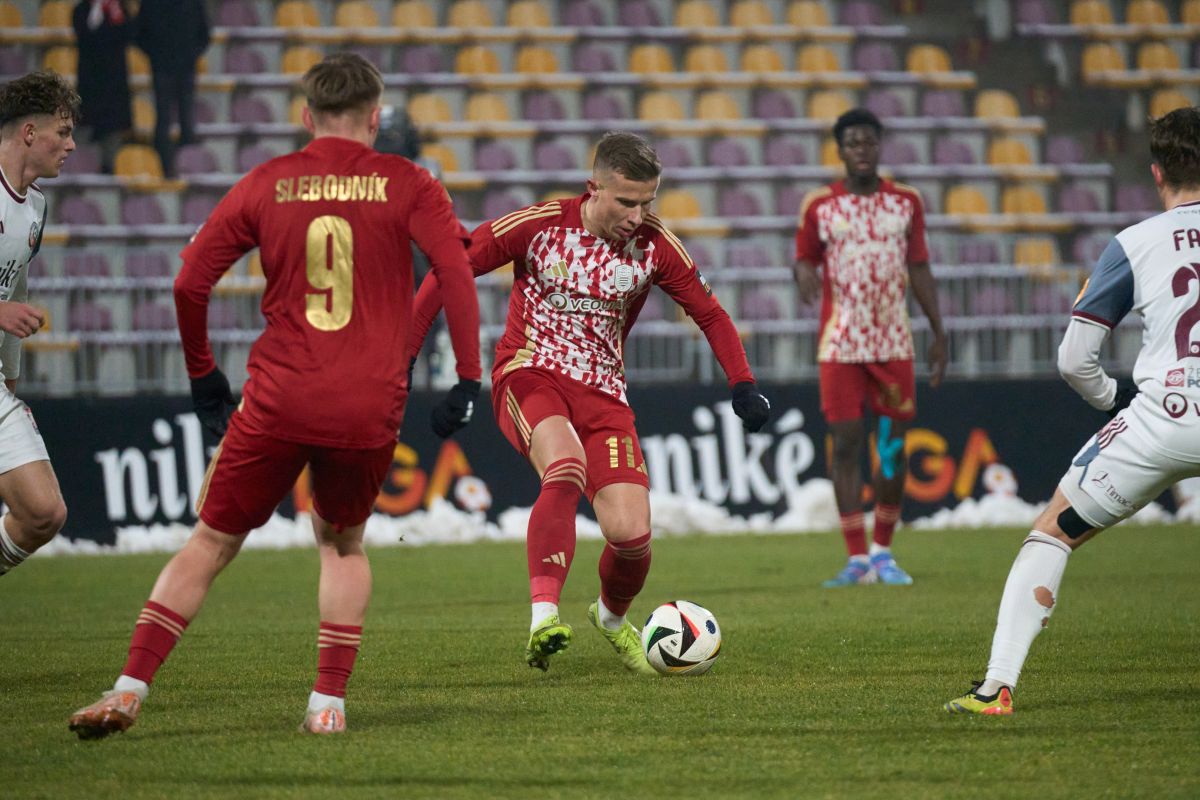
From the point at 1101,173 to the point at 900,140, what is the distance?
2430 millimetres

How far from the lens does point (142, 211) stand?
1733cm

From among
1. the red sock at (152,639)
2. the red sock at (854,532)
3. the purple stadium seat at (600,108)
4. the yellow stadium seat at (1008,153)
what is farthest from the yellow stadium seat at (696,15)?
the red sock at (152,639)

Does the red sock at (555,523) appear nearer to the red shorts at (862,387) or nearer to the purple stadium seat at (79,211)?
the red shorts at (862,387)

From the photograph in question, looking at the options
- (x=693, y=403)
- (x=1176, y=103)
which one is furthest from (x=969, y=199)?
(x=693, y=403)

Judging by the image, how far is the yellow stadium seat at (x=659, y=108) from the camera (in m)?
19.7

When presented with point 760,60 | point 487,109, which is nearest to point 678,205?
point 487,109

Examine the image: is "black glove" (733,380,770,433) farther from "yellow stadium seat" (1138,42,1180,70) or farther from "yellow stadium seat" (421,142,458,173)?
"yellow stadium seat" (1138,42,1180,70)

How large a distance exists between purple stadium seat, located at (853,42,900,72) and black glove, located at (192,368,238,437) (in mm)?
17031

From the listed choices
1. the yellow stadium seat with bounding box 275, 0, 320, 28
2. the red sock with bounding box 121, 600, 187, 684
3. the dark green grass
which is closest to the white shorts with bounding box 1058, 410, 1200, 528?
the dark green grass

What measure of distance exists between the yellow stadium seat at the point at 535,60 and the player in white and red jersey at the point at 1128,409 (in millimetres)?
15472

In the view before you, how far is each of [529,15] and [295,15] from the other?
2.83 m

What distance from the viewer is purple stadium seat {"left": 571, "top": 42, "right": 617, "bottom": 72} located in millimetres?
20141

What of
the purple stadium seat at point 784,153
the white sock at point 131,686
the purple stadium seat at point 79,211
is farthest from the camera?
the purple stadium seat at point 784,153

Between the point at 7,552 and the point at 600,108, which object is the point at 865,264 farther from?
the point at 600,108
